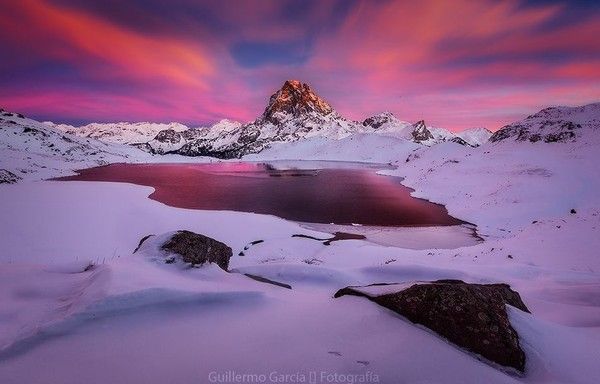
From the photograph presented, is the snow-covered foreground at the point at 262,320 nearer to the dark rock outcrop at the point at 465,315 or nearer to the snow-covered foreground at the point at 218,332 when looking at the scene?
the snow-covered foreground at the point at 218,332

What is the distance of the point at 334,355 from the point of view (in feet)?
12.0

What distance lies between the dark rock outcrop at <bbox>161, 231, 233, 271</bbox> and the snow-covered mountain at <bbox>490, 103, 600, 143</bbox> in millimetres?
45830

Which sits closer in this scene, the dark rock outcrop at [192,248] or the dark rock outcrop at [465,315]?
the dark rock outcrop at [465,315]

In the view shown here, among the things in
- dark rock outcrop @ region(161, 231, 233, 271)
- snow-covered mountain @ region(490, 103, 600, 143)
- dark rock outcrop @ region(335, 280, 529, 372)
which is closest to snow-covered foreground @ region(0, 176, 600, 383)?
dark rock outcrop @ region(335, 280, 529, 372)

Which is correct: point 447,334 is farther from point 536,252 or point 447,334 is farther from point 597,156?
point 597,156

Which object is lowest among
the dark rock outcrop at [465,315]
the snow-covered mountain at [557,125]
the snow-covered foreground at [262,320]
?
the snow-covered foreground at [262,320]

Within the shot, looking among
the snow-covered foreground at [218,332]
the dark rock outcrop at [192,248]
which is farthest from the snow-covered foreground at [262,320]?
the dark rock outcrop at [192,248]

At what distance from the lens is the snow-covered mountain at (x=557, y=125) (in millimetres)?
40794

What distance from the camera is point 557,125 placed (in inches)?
1761


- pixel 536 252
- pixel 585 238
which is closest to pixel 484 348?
pixel 536 252

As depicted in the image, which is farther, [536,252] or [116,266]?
[536,252]

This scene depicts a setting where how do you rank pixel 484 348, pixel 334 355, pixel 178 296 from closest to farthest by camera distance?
pixel 334 355 < pixel 484 348 < pixel 178 296

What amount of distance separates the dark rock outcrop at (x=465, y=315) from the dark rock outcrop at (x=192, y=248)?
356 cm

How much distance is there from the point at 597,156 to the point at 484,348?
118ft
